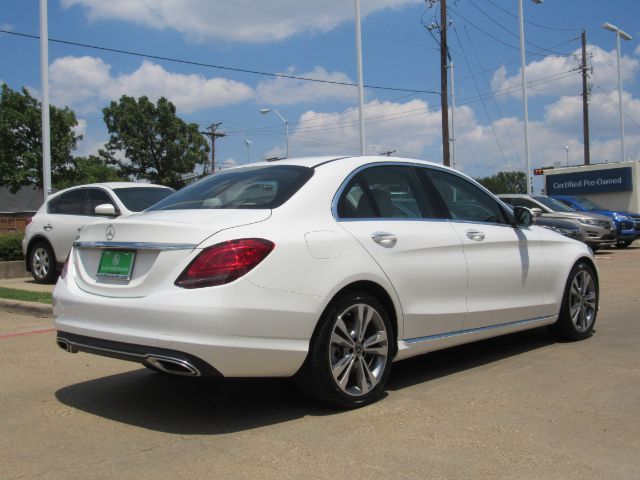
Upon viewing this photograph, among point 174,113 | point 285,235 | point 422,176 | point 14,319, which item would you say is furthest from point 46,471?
point 174,113

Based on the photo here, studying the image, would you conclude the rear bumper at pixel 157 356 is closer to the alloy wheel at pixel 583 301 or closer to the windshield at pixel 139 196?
the alloy wheel at pixel 583 301

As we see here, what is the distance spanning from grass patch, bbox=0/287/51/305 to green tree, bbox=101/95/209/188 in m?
36.2

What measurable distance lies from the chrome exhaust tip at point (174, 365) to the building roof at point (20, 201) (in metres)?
67.9

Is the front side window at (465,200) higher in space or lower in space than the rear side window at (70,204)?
lower

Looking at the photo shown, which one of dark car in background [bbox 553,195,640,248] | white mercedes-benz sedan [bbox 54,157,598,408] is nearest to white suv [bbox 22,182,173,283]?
white mercedes-benz sedan [bbox 54,157,598,408]

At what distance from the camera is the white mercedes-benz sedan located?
3.66m

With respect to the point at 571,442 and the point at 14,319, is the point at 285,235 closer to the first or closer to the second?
the point at 571,442

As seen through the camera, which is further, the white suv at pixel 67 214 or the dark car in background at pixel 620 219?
the dark car in background at pixel 620 219

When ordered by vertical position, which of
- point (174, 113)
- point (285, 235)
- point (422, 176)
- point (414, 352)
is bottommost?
point (414, 352)

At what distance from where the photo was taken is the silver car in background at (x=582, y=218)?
16.6 metres

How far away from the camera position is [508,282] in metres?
5.42

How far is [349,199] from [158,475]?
83.3 inches

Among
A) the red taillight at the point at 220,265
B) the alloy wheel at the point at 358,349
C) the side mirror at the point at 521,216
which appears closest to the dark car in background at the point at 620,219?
the side mirror at the point at 521,216

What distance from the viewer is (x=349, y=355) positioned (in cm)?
415
